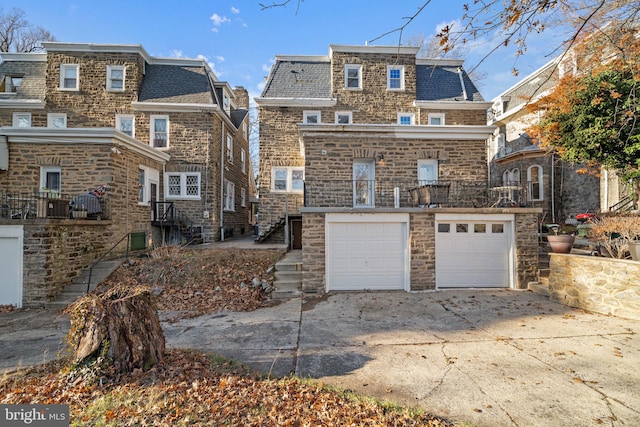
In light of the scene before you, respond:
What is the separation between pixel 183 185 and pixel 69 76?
28.9 ft

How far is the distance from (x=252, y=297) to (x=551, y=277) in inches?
329

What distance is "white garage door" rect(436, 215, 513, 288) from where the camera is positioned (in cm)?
884

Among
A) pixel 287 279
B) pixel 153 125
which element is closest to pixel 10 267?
pixel 287 279

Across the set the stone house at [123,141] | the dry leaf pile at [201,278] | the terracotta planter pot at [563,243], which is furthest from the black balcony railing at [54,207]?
the terracotta planter pot at [563,243]

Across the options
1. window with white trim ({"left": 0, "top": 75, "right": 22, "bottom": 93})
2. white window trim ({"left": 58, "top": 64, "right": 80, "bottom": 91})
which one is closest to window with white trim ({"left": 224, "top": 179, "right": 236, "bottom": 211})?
white window trim ({"left": 58, "top": 64, "right": 80, "bottom": 91})

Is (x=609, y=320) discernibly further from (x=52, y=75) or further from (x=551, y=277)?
(x=52, y=75)

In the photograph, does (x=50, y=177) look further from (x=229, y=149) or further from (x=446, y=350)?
(x=446, y=350)

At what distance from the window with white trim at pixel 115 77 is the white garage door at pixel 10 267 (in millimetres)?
10659

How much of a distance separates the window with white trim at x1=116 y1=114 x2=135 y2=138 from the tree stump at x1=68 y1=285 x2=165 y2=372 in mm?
14743

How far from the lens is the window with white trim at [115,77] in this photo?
1530cm

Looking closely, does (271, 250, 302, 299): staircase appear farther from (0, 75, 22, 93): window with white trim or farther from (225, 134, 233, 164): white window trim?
(0, 75, 22, 93): window with white trim

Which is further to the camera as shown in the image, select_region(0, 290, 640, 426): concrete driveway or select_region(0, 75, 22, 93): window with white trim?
select_region(0, 75, 22, 93): window with white trim

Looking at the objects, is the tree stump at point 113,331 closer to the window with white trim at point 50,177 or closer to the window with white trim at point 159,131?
the window with white trim at point 50,177

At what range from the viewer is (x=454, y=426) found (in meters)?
2.90
